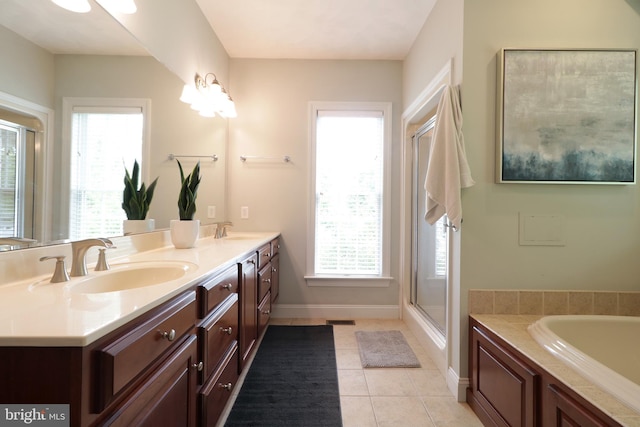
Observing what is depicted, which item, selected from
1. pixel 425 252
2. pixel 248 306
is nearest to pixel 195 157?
pixel 248 306

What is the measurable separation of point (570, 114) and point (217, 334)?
82.7 inches

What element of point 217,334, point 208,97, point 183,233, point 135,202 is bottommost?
point 217,334

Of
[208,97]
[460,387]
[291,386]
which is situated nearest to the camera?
[460,387]

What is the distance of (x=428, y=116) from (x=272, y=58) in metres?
1.60

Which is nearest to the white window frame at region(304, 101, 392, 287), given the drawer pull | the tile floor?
the tile floor

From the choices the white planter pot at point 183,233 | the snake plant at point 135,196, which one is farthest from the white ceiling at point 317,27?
the white planter pot at point 183,233

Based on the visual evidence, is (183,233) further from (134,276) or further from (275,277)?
(275,277)

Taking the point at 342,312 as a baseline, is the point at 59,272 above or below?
above

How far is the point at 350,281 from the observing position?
2.78 m

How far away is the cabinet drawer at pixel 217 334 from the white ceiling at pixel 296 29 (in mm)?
1223

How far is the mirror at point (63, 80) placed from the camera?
0.96 metres

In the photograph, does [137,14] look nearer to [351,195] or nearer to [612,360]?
[351,195]

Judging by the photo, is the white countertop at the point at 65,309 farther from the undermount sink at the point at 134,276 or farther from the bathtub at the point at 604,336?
the bathtub at the point at 604,336

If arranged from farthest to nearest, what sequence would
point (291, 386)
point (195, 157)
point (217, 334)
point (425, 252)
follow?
1. point (425, 252)
2. point (195, 157)
3. point (291, 386)
4. point (217, 334)
